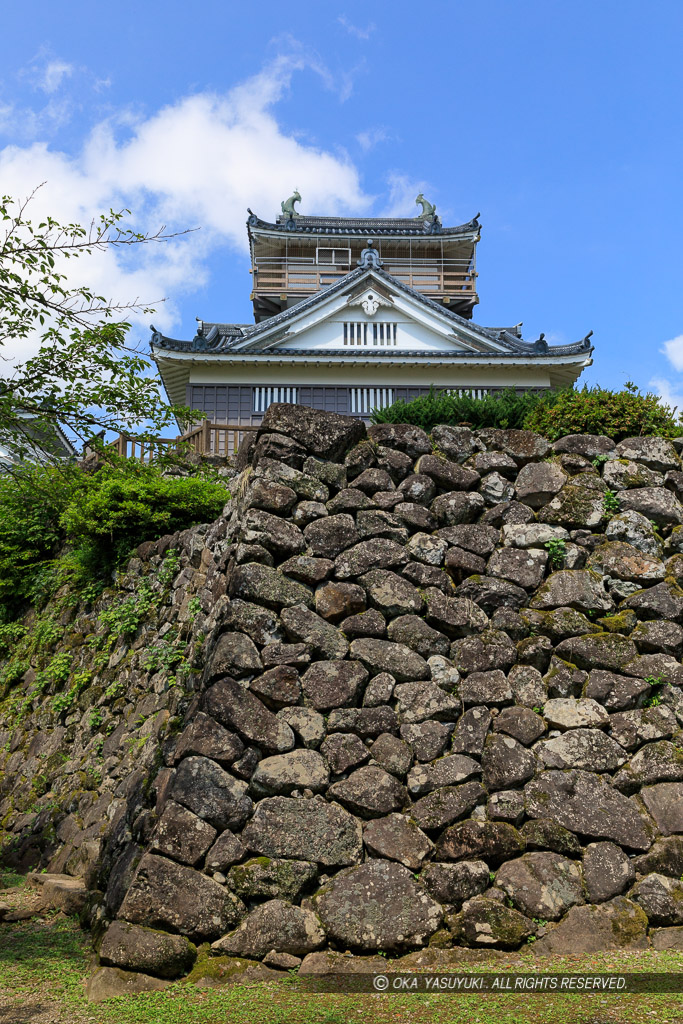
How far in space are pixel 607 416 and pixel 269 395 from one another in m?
14.2

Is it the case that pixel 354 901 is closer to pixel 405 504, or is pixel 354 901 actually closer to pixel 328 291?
pixel 405 504

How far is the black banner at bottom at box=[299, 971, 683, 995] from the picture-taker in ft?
15.0

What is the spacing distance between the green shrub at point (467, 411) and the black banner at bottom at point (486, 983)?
5.91 m

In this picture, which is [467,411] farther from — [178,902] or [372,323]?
[372,323]

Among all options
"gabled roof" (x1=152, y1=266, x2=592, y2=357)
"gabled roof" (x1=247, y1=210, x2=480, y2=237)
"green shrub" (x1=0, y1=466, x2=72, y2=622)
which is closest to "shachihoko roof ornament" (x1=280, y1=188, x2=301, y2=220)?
"gabled roof" (x1=247, y1=210, x2=480, y2=237)

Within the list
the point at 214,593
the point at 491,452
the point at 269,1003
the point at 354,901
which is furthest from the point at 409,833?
the point at 491,452

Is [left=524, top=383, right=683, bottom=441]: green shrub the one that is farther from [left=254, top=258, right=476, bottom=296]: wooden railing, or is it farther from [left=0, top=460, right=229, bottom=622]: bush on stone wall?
[left=254, top=258, right=476, bottom=296]: wooden railing

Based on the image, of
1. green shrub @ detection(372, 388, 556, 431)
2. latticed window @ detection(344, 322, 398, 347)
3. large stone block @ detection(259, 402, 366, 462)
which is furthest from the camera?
latticed window @ detection(344, 322, 398, 347)

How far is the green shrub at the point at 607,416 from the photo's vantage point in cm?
731

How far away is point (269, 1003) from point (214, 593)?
10.5ft

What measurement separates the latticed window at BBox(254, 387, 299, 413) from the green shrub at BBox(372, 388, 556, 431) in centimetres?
948

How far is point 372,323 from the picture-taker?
2280cm

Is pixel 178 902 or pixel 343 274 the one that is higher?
pixel 343 274

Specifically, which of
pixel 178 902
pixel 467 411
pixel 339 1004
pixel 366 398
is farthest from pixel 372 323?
pixel 339 1004
